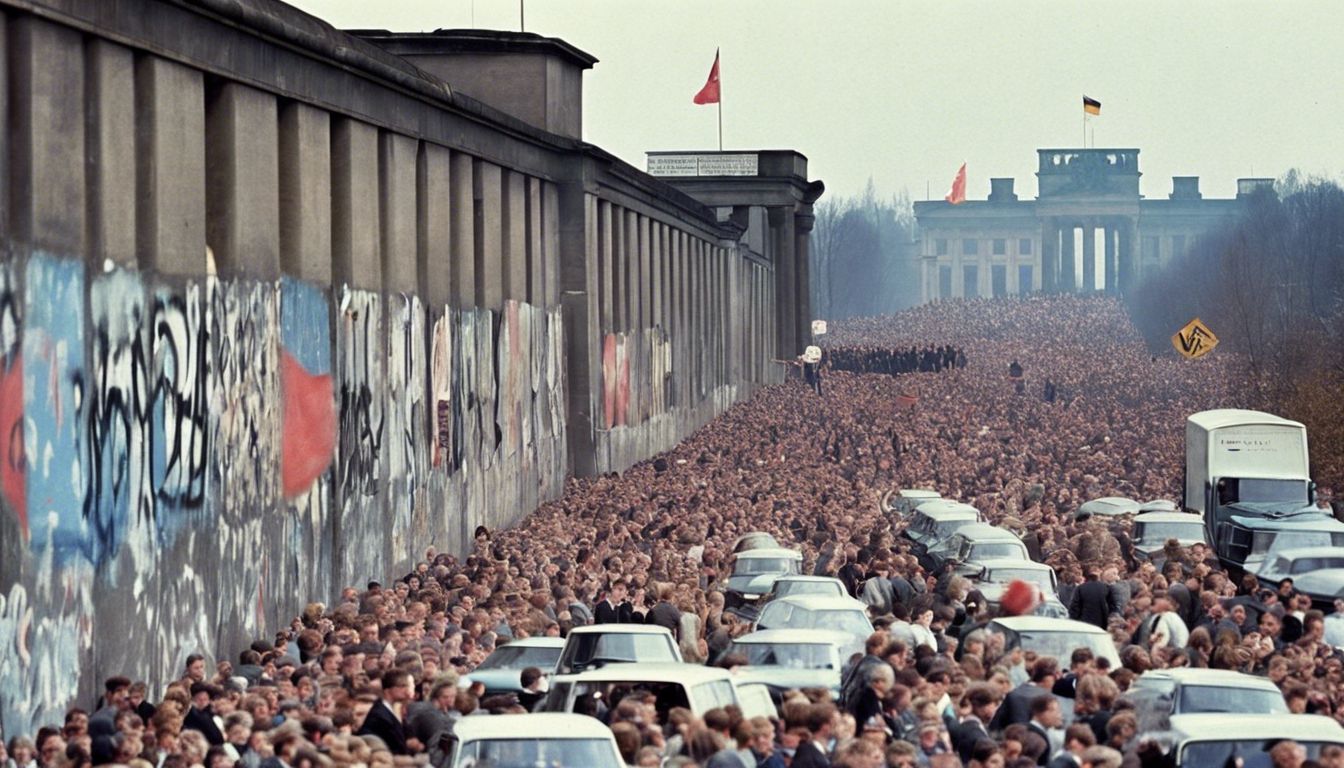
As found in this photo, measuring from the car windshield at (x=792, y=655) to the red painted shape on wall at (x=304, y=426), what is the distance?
717 cm

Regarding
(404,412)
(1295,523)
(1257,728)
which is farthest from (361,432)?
(1257,728)

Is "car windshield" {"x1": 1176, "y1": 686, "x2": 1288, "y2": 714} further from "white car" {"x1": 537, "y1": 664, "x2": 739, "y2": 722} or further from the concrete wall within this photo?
the concrete wall

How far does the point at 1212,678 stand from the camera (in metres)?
16.1

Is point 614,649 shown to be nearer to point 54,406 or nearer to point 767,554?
point 54,406

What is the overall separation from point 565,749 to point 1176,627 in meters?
8.70

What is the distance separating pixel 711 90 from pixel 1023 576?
194 ft

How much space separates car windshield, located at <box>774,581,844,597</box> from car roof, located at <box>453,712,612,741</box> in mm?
10949

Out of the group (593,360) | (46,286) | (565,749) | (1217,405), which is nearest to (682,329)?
(1217,405)

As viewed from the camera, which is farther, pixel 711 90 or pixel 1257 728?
pixel 711 90

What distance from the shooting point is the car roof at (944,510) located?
3438 cm

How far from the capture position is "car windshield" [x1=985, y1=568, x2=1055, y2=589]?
2597 cm

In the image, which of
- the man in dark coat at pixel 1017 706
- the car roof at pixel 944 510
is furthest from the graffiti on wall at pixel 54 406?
the car roof at pixel 944 510

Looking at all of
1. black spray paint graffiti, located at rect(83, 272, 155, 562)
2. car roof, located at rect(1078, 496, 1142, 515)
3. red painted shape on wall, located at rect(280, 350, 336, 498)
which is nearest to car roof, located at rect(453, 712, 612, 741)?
black spray paint graffiti, located at rect(83, 272, 155, 562)

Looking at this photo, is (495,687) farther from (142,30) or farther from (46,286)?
(142,30)
